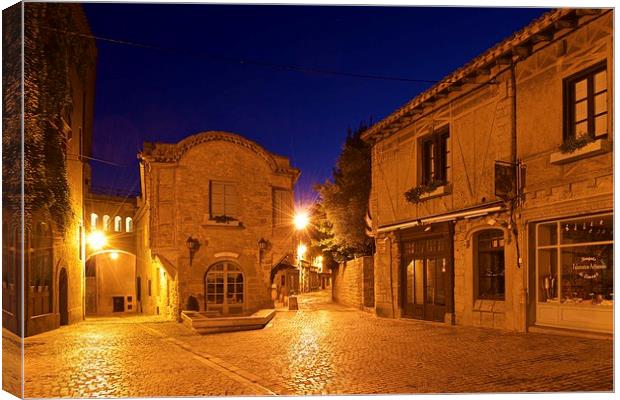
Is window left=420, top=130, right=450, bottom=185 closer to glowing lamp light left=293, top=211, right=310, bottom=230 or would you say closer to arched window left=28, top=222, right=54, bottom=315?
glowing lamp light left=293, top=211, right=310, bottom=230

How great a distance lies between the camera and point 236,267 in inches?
619

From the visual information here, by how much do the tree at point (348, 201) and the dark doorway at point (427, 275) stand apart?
5.83 meters

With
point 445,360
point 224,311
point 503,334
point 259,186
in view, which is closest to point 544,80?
point 503,334

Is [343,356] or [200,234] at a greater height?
[200,234]

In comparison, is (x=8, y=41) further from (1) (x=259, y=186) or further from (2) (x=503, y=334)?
(2) (x=503, y=334)

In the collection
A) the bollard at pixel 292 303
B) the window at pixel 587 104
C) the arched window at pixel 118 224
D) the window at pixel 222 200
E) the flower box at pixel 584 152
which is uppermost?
the window at pixel 587 104

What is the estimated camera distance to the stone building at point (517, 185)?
946 centimetres

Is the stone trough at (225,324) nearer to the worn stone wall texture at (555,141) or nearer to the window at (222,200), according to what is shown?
the window at (222,200)

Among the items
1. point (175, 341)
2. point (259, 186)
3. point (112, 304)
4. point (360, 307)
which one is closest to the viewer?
point (175, 341)

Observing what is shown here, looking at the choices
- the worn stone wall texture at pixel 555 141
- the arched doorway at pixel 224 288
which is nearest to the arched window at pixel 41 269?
the arched doorway at pixel 224 288

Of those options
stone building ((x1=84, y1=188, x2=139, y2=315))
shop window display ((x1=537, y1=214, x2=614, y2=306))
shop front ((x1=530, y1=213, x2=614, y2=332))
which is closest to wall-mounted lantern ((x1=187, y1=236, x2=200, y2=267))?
shop front ((x1=530, y1=213, x2=614, y2=332))

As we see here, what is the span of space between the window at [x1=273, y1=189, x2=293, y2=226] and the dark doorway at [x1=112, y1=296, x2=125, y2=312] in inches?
640

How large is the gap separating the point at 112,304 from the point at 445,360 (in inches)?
948

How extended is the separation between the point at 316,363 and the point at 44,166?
25.8ft
